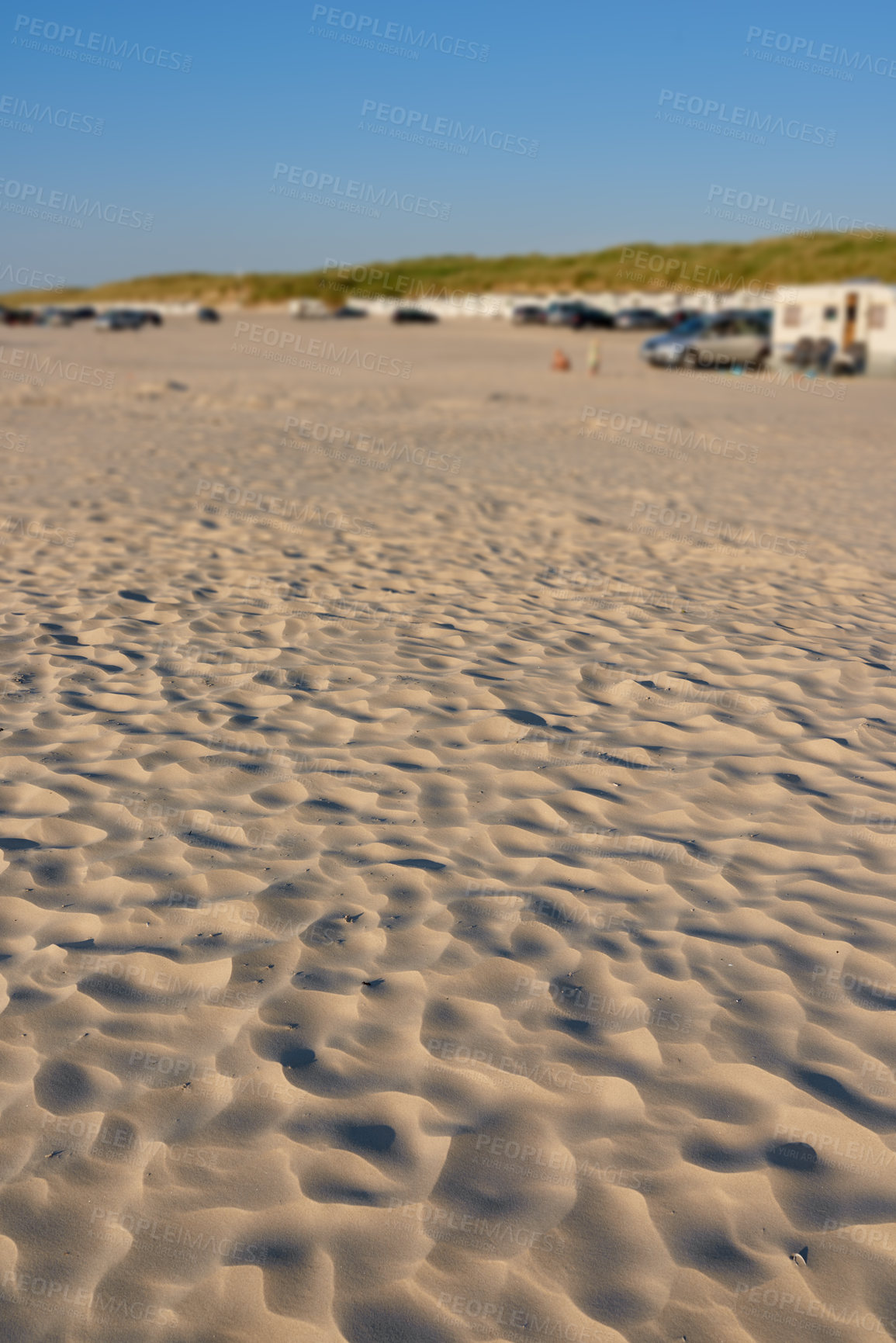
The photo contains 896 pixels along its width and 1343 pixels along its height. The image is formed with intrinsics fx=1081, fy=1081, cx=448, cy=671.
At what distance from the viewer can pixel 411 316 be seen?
2076 inches

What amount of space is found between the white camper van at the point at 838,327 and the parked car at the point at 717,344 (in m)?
1.79

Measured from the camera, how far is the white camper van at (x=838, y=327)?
2486cm

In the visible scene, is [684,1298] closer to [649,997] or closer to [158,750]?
[649,997]

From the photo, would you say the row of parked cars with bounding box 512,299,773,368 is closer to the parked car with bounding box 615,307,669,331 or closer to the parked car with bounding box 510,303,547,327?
the parked car with bounding box 615,307,669,331

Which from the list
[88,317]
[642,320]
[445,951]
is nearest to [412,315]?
[642,320]

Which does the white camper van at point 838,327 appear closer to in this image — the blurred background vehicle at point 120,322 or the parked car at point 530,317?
the parked car at point 530,317

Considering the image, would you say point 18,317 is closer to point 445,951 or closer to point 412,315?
point 412,315

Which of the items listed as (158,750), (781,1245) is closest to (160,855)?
(158,750)

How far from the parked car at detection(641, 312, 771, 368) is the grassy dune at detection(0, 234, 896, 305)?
2492 cm

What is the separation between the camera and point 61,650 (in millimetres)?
5680

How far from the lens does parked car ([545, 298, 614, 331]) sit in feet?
151

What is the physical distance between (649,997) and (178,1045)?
1294 millimetres

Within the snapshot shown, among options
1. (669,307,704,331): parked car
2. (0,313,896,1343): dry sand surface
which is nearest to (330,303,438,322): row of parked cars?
(669,307,704,331): parked car

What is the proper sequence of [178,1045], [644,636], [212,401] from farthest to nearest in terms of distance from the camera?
1. [212,401]
2. [644,636]
3. [178,1045]
